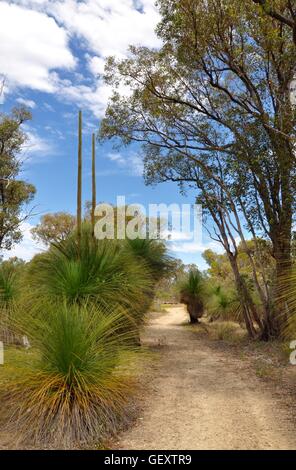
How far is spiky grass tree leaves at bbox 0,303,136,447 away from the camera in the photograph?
178 inches

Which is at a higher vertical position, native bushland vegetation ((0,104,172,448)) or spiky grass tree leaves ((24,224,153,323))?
spiky grass tree leaves ((24,224,153,323))

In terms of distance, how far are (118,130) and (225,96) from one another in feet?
10.8

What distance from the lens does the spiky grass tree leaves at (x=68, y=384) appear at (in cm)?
453

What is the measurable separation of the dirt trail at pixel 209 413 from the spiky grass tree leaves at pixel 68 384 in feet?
1.31

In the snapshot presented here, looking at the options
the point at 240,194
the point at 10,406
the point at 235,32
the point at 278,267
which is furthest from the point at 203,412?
the point at 235,32

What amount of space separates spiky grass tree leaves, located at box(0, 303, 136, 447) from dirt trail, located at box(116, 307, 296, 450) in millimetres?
398

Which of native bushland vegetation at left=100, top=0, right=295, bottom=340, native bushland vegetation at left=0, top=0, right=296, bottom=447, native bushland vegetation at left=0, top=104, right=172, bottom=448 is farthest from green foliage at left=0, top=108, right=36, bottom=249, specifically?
native bushland vegetation at left=0, top=104, right=172, bottom=448

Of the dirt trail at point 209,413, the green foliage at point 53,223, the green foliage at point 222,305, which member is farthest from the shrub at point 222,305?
the green foliage at point 53,223

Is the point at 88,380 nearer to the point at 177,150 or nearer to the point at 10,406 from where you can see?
the point at 10,406

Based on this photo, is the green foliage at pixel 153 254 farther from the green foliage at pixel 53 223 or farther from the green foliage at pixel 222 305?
the green foliage at pixel 53 223

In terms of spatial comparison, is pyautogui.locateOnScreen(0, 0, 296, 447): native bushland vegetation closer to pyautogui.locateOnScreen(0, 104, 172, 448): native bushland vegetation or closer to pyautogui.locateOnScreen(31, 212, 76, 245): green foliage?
pyautogui.locateOnScreen(0, 104, 172, 448): native bushland vegetation

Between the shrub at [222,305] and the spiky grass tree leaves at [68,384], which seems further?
the shrub at [222,305]

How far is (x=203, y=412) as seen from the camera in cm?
539
